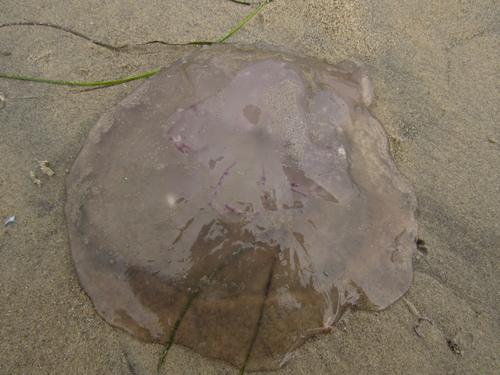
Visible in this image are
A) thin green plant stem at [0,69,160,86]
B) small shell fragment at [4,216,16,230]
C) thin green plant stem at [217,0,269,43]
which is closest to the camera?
small shell fragment at [4,216,16,230]

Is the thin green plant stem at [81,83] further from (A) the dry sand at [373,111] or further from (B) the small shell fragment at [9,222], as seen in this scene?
(B) the small shell fragment at [9,222]

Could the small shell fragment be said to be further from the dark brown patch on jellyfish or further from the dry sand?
the dark brown patch on jellyfish

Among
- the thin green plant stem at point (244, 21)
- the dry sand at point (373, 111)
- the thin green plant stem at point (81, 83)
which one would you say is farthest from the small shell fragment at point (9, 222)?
the thin green plant stem at point (244, 21)

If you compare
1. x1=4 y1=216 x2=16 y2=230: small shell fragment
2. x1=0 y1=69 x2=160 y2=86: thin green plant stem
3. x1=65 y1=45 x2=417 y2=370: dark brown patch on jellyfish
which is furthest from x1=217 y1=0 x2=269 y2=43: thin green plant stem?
x1=4 y1=216 x2=16 y2=230: small shell fragment

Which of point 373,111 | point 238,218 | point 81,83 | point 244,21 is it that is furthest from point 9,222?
point 373,111

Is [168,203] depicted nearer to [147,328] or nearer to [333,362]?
[147,328]

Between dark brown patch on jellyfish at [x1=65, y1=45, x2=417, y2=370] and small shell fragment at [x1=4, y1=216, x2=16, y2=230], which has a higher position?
dark brown patch on jellyfish at [x1=65, y1=45, x2=417, y2=370]
